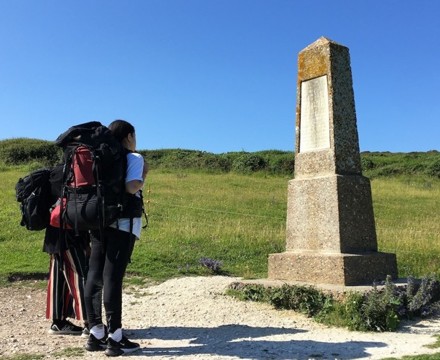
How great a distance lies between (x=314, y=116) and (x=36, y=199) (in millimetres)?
4198

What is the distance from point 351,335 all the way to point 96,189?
3.07 metres

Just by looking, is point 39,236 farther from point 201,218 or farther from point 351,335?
point 351,335

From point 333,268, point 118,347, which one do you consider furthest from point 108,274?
point 333,268

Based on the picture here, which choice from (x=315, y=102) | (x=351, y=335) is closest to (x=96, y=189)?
(x=351, y=335)

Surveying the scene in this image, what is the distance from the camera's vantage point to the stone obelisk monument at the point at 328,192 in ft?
22.8

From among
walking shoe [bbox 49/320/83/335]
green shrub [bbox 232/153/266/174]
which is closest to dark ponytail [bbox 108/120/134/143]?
walking shoe [bbox 49/320/83/335]

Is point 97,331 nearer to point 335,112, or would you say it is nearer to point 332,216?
point 332,216

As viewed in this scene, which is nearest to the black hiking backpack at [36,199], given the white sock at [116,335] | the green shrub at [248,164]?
the white sock at [116,335]

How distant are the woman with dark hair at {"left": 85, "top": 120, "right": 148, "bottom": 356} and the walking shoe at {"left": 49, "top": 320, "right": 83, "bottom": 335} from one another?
78 centimetres

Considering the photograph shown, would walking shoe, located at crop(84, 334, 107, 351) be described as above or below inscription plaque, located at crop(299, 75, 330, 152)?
below

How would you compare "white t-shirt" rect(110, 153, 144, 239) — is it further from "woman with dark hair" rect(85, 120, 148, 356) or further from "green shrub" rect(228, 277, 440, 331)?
"green shrub" rect(228, 277, 440, 331)

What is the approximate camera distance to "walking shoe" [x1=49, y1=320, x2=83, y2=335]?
220 inches

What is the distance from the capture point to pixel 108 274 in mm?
4762

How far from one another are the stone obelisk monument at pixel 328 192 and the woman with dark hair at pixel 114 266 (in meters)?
2.95
